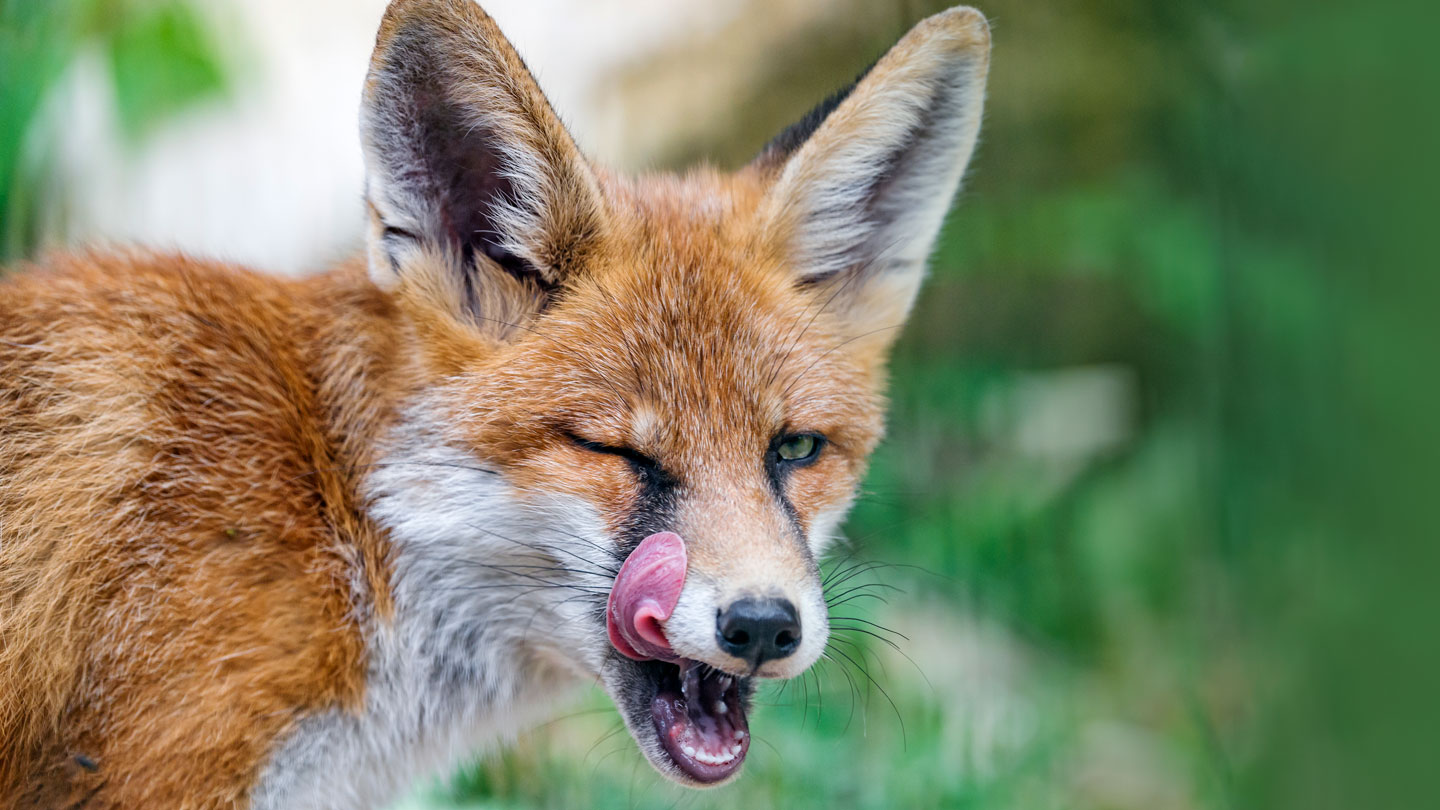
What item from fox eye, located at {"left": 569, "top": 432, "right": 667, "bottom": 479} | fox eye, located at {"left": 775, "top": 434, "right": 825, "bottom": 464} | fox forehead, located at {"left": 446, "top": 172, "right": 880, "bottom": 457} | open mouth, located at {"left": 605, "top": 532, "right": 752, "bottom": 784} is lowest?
open mouth, located at {"left": 605, "top": 532, "right": 752, "bottom": 784}

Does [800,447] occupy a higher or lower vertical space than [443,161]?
lower

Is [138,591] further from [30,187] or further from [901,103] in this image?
[30,187]

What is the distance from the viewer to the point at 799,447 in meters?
2.09

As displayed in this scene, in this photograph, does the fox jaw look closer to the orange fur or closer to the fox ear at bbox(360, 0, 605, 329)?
the fox ear at bbox(360, 0, 605, 329)

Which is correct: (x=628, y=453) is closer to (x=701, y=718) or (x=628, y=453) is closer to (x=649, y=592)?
(x=649, y=592)

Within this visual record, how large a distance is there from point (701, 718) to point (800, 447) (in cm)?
57

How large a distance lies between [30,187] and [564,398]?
2.45 metres

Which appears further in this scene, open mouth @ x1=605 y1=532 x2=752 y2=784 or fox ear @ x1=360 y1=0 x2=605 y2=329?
fox ear @ x1=360 y1=0 x2=605 y2=329

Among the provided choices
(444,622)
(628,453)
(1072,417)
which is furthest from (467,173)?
(1072,417)

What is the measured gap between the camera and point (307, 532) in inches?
76.3

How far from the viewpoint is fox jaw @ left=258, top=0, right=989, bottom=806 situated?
1.84 meters

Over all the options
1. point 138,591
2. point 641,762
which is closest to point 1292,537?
point 138,591

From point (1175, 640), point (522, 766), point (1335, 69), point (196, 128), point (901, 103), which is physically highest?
point (1335, 69)

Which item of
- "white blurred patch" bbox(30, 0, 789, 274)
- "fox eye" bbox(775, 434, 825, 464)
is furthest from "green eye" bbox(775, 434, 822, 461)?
"white blurred patch" bbox(30, 0, 789, 274)
